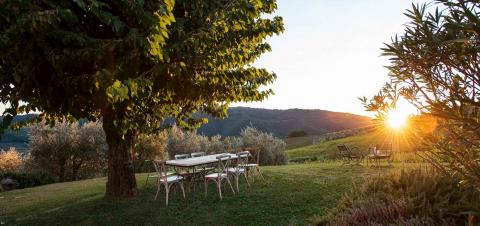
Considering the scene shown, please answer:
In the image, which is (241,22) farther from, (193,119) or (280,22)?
Result: (193,119)

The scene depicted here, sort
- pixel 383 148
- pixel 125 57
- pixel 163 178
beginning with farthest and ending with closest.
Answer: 1. pixel 383 148
2. pixel 163 178
3. pixel 125 57

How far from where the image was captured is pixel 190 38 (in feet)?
27.1

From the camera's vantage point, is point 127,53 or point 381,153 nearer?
point 127,53

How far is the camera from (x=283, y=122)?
103 meters

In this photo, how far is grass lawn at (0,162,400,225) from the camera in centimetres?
902

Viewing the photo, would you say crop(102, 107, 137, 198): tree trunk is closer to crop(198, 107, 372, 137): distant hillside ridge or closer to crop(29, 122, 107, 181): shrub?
crop(29, 122, 107, 181): shrub

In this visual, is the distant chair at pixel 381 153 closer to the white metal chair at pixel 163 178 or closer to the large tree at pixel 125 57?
the large tree at pixel 125 57

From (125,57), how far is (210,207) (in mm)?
4453

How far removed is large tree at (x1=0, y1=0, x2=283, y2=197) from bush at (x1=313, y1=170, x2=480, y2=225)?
13.4ft

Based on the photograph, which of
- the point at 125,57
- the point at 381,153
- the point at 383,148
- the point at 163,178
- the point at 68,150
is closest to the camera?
the point at 125,57

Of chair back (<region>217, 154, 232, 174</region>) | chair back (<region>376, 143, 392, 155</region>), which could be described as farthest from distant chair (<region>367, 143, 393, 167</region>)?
chair back (<region>217, 154, 232, 174</region>)

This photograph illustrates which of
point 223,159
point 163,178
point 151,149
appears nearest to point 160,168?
point 163,178

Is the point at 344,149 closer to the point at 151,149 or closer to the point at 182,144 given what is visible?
the point at 151,149

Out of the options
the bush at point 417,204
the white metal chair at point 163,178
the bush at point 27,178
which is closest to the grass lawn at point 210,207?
the white metal chair at point 163,178
